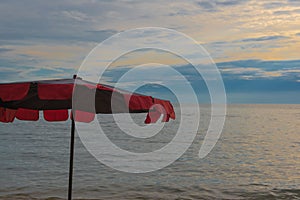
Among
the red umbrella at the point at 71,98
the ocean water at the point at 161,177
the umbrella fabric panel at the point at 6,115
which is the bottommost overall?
the ocean water at the point at 161,177

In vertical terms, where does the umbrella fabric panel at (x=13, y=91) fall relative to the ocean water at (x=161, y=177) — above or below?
above

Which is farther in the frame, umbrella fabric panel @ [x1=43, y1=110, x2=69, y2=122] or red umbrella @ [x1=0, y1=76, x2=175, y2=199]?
umbrella fabric panel @ [x1=43, y1=110, x2=69, y2=122]

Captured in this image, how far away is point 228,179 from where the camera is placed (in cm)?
1639

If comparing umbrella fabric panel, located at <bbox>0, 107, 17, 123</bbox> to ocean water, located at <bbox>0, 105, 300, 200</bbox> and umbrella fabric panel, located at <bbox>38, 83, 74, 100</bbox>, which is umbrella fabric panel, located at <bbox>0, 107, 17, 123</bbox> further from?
ocean water, located at <bbox>0, 105, 300, 200</bbox>

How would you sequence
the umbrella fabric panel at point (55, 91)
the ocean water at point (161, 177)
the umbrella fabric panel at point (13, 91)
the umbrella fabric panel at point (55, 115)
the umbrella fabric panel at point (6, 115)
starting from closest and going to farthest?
the umbrella fabric panel at point (55, 91) < the umbrella fabric panel at point (13, 91) < the umbrella fabric panel at point (6, 115) < the umbrella fabric panel at point (55, 115) < the ocean water at point (161, 177)

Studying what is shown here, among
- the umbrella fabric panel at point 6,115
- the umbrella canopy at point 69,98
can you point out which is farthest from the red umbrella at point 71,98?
the umbrella fabric panel at point 6,115

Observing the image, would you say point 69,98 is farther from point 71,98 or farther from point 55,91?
point 55,91

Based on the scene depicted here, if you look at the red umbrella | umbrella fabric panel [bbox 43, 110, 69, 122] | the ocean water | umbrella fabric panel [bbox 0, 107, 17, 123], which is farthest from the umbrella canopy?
the ocean water

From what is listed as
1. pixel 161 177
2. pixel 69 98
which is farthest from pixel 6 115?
pixel 161 177

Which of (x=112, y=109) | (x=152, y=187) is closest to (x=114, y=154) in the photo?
(x=152, y=187)

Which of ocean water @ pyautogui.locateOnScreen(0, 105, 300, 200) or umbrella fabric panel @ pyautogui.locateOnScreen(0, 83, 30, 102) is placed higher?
umbrella fabric panel @ pyautogui.locateOnScreen(0, 83, 30, 102)

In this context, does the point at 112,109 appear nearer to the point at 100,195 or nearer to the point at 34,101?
the point at 34,101

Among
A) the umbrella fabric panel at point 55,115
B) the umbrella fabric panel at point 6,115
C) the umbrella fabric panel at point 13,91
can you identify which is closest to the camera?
the umbrella fabric panel at point 13,91

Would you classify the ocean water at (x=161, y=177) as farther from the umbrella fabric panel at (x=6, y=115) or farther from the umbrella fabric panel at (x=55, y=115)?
the umbrella fabric panel at (x=6, y=115)
